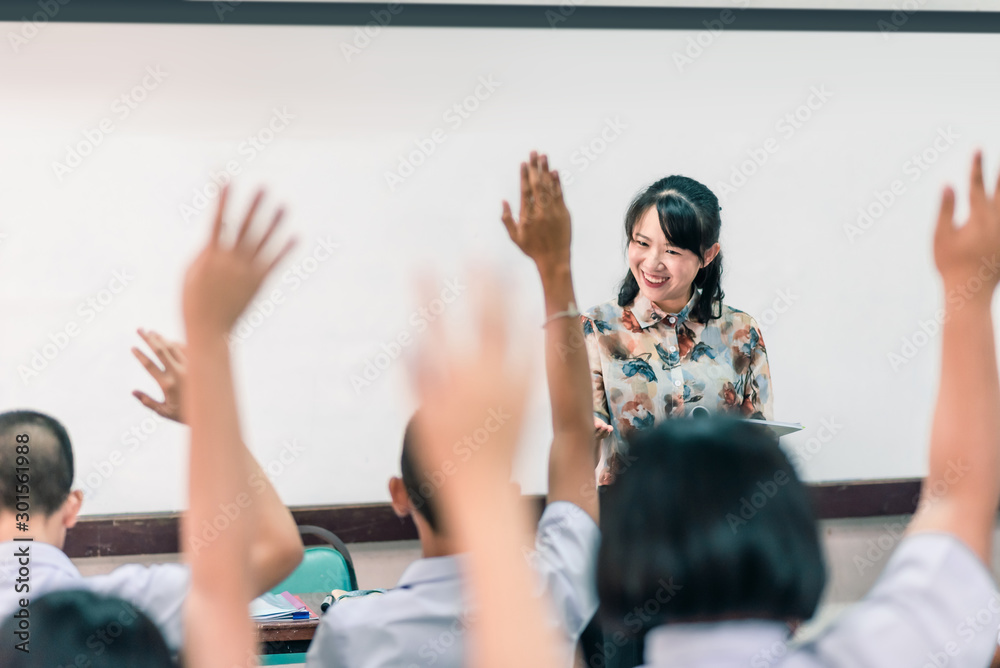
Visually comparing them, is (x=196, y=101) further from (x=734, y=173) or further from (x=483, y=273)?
(x=483, y=273)

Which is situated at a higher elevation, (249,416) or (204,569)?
(204,569)

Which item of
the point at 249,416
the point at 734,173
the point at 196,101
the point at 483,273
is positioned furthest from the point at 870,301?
the point at 483,273

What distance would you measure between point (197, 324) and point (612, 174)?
9.45 ft

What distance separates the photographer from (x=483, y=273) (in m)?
0.68

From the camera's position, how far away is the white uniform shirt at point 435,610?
1.00 meters

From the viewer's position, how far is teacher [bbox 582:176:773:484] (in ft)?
7.17

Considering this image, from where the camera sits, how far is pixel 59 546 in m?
1.29
